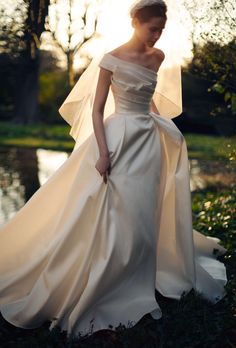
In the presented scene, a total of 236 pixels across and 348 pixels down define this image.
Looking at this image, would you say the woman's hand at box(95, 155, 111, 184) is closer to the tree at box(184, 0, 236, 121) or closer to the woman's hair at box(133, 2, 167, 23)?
the woman's hair at box(133, 2, 167, 23)

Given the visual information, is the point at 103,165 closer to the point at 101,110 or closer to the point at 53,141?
the point at 101,110

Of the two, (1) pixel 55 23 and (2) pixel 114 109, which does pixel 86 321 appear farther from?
(1) pixel 55 23

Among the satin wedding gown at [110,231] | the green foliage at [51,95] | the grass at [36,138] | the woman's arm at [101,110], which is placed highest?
the woman's arm at [101,110]

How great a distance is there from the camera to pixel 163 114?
4.47m

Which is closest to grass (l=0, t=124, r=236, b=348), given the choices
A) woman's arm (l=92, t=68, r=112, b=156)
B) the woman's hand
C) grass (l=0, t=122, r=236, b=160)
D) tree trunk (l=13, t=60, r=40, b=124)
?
the woman's hand

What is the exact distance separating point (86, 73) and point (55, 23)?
15.0 ft

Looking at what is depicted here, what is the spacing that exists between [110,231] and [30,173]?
333 inches

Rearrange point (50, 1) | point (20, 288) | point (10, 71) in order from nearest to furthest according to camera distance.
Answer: point (20, 288)
point (50, 1)
point (10, 71)

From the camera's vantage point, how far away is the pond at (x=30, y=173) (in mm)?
A: 8492

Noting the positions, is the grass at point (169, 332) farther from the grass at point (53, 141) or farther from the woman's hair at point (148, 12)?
the grass at point (53, 141)

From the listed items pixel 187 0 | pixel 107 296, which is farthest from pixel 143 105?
pixel 187 0

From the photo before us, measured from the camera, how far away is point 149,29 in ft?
11.7

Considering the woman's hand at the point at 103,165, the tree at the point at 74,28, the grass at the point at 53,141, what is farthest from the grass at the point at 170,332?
the grass at the point at 53,141

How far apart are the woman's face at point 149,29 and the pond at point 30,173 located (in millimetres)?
3395
